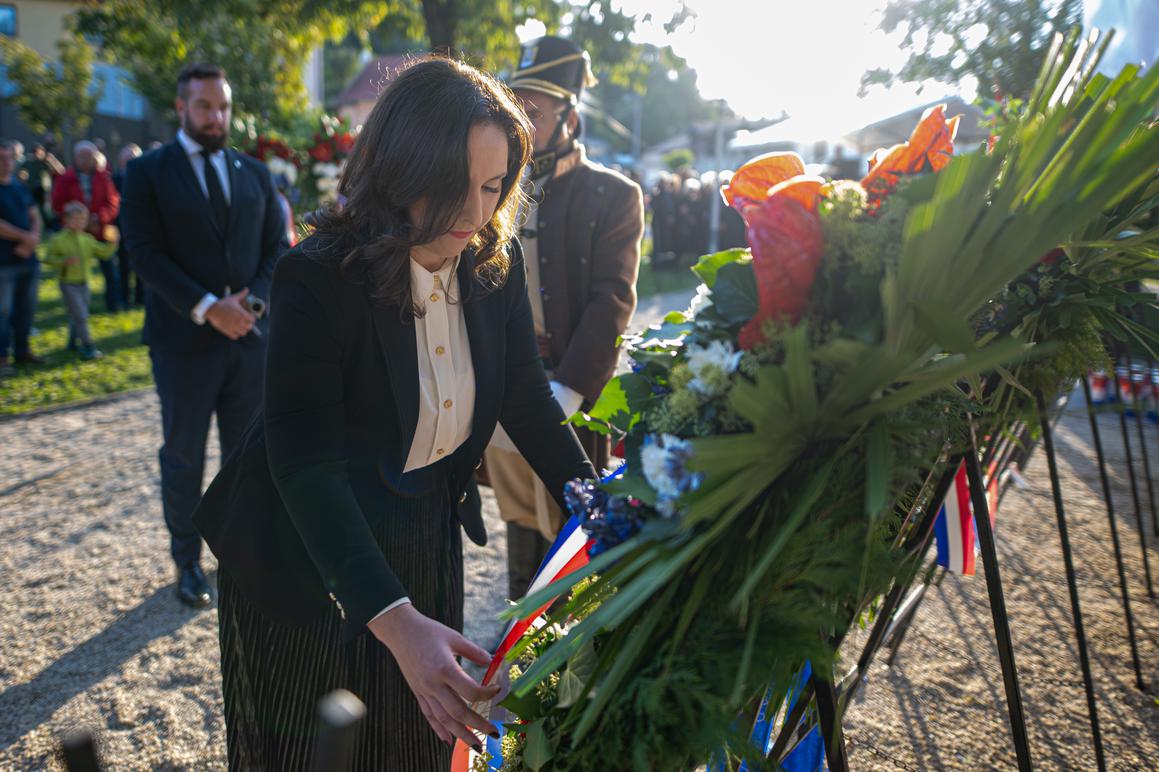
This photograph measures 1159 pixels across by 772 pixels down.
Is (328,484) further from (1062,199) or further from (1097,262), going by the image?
(1097,262)

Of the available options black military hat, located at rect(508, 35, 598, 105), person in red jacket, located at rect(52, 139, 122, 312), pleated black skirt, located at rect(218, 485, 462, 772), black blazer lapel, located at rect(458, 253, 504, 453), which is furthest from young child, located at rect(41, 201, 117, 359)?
black blazer lapel, located at rect(458, 253, 504, 453)

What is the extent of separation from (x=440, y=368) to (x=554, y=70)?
174 centimetres

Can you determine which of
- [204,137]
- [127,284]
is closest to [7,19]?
[127,284]

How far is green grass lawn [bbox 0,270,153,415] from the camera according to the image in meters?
7.26

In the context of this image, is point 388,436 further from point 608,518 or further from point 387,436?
point 608,518

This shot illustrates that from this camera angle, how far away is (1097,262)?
1.48 metres

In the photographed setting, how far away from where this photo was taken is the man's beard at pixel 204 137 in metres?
3.75

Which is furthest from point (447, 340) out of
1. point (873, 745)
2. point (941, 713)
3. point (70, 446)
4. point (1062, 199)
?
point (70, 446)

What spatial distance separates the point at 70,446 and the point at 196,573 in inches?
114

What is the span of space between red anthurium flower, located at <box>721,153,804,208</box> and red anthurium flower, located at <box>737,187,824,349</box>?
126 mm

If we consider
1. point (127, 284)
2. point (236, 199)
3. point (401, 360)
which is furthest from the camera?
point (127, 284)

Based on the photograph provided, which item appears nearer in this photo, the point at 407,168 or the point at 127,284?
the point at 407,168

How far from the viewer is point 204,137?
376 cm

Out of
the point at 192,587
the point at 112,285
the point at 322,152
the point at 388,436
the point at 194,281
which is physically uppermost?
the point at 322,152
